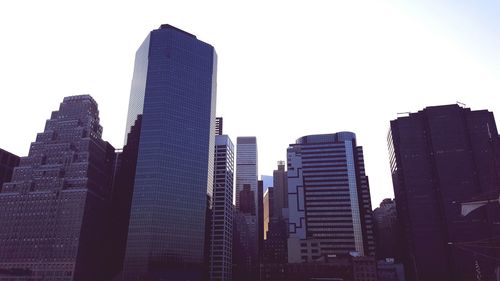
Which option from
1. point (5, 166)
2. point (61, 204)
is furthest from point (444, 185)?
point (5, 166)

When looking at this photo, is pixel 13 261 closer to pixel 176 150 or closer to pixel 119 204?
pixel 119 204

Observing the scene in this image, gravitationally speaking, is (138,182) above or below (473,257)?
above

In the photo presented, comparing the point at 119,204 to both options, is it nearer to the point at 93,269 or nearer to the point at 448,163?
the point at 93,269

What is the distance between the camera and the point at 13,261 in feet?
522

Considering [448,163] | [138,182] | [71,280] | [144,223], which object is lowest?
[71,280]

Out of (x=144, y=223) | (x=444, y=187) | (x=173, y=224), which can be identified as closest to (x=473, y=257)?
(x=444, y=187)

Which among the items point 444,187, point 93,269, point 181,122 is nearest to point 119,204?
point 93,269

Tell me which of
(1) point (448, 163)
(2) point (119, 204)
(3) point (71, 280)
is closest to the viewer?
(3) point (71, 280)

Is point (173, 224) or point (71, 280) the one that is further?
point (173, 224)

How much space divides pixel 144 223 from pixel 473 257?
12594 cm

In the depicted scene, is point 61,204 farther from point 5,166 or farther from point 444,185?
point 444,185

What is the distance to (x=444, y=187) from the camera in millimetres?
176750

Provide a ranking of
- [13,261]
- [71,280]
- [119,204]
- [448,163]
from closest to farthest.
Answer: [71,280], [13,261], [119,204], [448,163]

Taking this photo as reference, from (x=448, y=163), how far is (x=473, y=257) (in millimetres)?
40587
